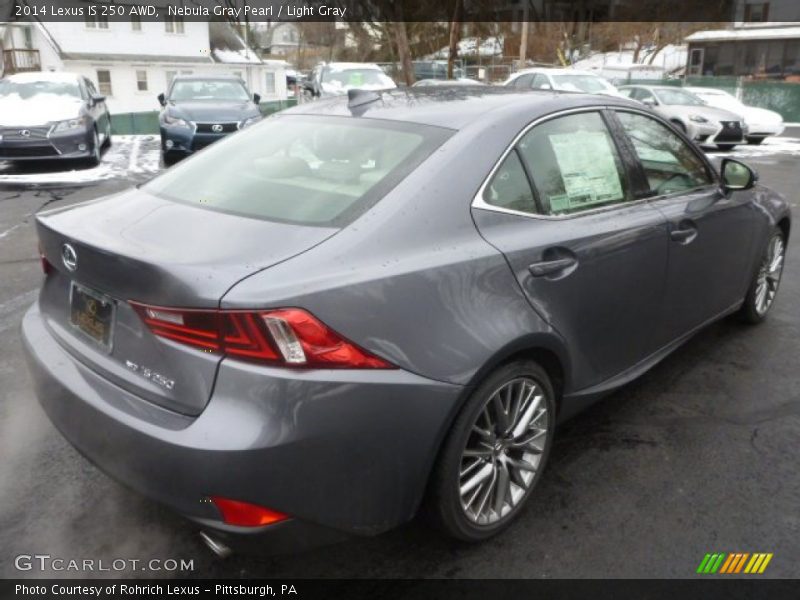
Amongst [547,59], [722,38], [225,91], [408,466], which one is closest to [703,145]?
[225,91]

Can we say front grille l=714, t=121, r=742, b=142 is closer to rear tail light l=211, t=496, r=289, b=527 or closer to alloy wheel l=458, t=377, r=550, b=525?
alloy wheel l=458, t=377, r=550, b=525

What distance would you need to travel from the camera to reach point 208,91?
1335cm

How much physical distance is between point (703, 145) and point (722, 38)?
29031 mm

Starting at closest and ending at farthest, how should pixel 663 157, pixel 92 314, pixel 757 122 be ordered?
pixel 92 314
pixel 663 157
pixel 757 122

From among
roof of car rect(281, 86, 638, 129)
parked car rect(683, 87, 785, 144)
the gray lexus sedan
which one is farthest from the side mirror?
parked car rect(683, 87, 785, 144)

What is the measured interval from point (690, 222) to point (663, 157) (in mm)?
389

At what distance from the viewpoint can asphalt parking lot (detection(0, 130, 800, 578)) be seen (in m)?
2.49

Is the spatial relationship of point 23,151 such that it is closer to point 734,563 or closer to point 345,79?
point 345,79

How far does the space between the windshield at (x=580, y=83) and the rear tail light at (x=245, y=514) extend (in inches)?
614

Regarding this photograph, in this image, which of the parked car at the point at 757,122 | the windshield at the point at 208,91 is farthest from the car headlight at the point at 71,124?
the parked car at the point at 757,122

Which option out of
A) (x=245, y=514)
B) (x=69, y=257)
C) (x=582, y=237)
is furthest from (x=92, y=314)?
(x=582, y=237)

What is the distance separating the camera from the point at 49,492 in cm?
286

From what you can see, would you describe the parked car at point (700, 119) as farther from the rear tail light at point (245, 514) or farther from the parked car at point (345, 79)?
the rear tail light at point (245, 514)

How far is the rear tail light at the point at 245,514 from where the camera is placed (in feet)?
6.42
